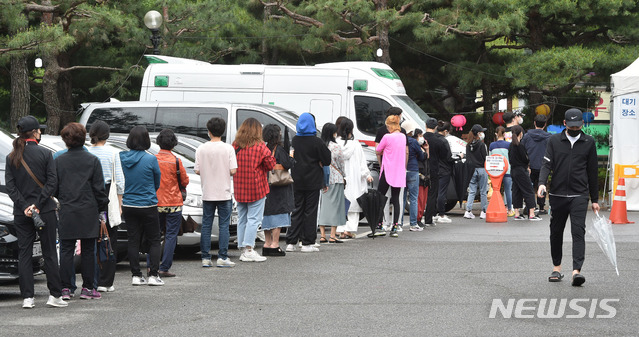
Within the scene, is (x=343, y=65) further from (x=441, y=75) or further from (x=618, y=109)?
(x=441, y=75)

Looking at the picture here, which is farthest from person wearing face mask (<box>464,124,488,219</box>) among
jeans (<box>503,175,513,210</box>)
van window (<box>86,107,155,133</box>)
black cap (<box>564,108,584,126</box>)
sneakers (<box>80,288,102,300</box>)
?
sneakers (<box>80,288,102,300</box>)

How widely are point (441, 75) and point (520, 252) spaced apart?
20331 millimetres

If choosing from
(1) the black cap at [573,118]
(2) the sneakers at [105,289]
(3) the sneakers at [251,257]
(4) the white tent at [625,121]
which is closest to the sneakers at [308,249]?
(3) the sneakers at [251,257]

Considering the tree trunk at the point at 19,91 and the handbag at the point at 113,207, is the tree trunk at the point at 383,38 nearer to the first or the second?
the tree trunk at the point at 19,91

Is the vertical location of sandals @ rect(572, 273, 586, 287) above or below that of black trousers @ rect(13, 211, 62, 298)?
below

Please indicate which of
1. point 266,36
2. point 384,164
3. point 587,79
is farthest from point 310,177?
point 266,36

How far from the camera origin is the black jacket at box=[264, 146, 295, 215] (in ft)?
40.9

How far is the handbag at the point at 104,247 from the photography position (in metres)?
9.23

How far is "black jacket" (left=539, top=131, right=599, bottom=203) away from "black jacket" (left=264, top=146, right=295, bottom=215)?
3621 mm

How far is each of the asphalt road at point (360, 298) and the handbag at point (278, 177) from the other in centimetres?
94

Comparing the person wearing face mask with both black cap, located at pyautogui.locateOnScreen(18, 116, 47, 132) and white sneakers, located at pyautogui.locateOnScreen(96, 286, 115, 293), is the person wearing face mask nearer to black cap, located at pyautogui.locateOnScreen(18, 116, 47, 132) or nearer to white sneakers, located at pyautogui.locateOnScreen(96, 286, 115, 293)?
white sneakers, located at pyautogui.locateOnScreen(96, 286, 115, 293)

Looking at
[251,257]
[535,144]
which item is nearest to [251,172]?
[251,257]

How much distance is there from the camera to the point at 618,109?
802 inches

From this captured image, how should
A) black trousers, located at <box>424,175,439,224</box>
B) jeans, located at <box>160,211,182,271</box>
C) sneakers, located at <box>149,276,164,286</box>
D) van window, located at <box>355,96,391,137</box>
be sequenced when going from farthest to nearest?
van window, located at <box>355,96,391,137</box> < black trousers, located at <box>424,175,439,224</box> < jeans, located at <box>160,211,182,271</box> < sneakers, located at <box>149,276,164,286</box>
